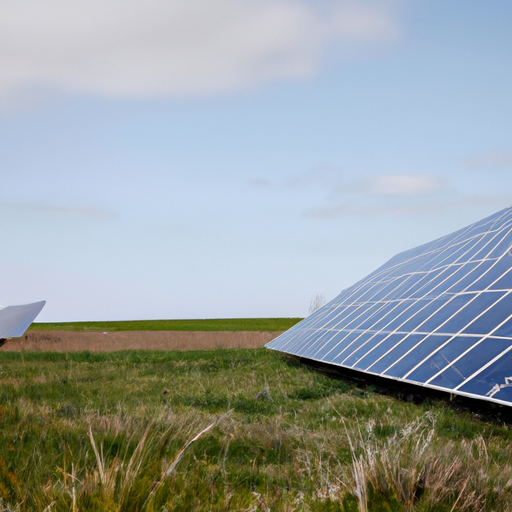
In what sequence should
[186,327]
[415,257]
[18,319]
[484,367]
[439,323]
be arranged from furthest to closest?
[186,327] → [415,257] → [18,319] → [439,323] → [484,367]

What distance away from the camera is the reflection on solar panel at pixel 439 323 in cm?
847

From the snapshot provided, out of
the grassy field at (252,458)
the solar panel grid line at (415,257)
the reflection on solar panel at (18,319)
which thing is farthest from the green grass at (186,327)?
the grassy field at (252,458)

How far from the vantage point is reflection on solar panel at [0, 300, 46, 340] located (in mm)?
18188

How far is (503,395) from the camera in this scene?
7.38m

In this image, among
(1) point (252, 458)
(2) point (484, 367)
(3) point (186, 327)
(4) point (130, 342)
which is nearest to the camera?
(1) point (252, 458)

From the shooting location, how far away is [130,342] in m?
29.7

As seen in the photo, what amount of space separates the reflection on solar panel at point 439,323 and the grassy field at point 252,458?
0.69m

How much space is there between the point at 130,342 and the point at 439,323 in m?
21.7

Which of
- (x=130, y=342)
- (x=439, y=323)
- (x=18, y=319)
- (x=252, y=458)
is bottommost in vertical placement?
(x=130, y=342)

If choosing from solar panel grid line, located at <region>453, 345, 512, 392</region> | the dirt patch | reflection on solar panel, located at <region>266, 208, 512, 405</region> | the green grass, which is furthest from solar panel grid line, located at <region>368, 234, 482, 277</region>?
the green grass

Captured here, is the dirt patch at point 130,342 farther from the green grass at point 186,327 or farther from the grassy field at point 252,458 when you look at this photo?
the grassy field at point 252,458

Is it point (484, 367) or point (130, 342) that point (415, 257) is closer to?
point (484, 367)

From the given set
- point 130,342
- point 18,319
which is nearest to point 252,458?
point 18,319

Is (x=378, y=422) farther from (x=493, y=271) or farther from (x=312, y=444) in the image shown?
(x=493, y=271)
